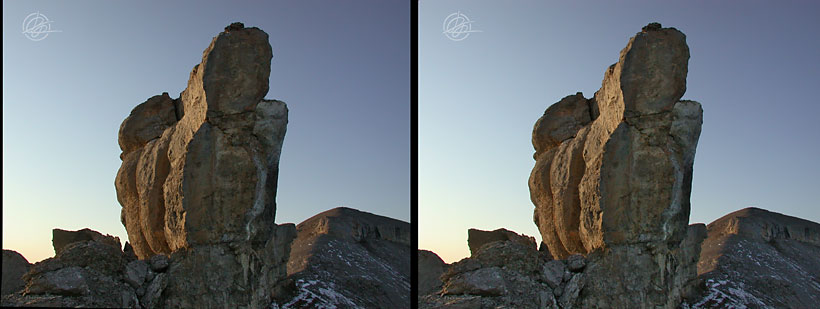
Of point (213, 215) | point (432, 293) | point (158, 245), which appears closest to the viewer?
point (432, 293)

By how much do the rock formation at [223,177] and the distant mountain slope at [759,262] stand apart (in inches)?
447

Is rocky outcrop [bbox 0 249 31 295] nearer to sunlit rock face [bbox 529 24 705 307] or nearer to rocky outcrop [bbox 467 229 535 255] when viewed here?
rocky outcrop [bbox 467 229 535 255]

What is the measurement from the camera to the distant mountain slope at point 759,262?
2461 cm

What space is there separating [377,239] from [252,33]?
21251 mm

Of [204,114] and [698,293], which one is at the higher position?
[204,114]

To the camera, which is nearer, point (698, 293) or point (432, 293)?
point (432, 293)

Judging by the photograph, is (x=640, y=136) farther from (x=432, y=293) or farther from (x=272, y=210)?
(x=272, y=210)

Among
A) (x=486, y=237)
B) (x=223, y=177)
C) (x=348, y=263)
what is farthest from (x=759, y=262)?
(x=223, y=177)

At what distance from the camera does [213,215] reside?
1410cm

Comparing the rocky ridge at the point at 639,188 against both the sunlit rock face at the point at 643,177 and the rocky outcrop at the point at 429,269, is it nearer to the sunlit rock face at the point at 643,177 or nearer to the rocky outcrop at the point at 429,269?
the sunlit rock face at the point at 643,177

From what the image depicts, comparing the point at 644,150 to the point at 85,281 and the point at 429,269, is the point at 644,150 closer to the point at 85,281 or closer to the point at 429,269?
the point at 429,269

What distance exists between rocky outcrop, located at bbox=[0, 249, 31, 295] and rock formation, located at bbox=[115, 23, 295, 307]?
281 cm

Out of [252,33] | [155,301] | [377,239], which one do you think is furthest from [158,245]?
[377,239]

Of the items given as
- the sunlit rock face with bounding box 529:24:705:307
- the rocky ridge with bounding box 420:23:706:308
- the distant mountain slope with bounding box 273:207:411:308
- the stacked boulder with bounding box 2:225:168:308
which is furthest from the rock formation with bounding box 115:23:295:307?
the distant mountain slope with bounding box 273:207:411:308
